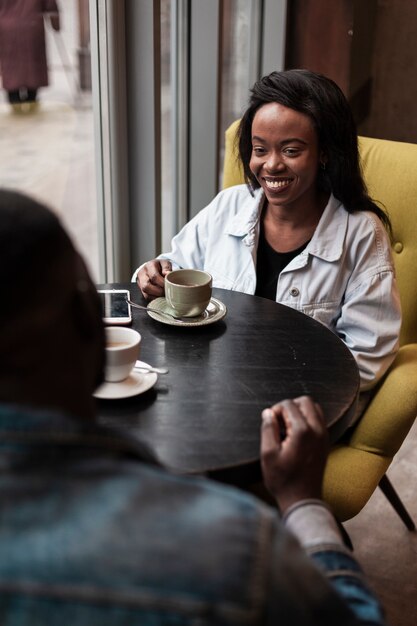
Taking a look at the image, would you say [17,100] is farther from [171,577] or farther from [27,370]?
[171,577]

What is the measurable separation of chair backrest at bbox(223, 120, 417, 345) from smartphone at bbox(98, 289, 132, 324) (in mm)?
720

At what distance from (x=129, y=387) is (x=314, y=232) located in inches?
29.5

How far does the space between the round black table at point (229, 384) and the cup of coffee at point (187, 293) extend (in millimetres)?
41

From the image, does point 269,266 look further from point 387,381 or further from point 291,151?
point 387,381

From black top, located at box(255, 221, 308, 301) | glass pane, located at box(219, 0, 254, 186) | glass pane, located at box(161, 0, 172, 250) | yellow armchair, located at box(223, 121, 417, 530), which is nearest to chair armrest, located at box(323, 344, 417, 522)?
yellow armchair, located at box(223, 121, 417, 530)

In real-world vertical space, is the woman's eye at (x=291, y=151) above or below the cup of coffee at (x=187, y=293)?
above

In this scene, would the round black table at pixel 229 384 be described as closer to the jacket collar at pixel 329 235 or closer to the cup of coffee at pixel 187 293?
the cup of coffee at pixel 187 293

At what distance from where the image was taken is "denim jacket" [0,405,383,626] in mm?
587

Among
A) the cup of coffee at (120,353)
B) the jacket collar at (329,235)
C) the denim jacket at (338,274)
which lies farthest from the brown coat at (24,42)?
the cup of coffee at (120,353)

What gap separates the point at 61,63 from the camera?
237 cm

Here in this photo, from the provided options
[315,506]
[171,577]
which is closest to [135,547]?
[171,577]

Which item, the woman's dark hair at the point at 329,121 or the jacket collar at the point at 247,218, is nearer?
the woman's dark hair at the point at 329,121

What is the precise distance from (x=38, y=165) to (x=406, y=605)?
1.59 meters

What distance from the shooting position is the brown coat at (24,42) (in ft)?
6.97
